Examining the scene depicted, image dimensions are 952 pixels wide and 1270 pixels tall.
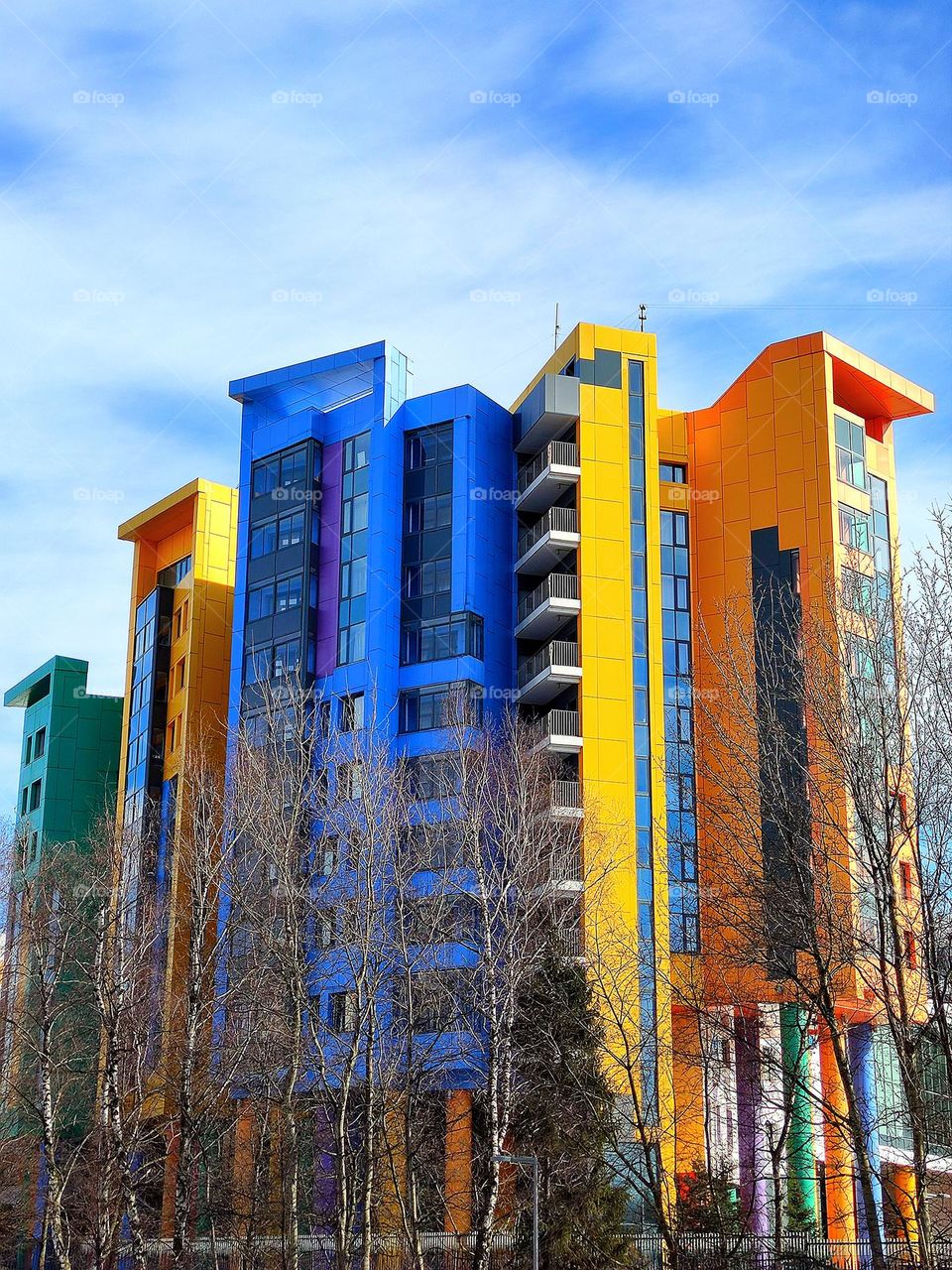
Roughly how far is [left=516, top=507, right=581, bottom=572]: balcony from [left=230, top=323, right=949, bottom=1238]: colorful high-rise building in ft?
0.38

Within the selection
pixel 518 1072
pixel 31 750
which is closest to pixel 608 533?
pixel 518 1072

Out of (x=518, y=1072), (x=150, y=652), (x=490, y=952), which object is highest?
(x=150, y=652)

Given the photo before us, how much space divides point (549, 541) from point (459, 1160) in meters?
25.2

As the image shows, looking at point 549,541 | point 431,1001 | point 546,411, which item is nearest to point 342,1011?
point 431,1001

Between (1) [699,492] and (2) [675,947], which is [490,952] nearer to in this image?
(2) [675,947]

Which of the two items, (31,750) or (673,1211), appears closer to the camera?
(673,1211)

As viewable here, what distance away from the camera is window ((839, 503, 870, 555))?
64688mm

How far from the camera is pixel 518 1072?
4747cm

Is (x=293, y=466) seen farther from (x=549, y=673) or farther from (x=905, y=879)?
(x=905, y=879)

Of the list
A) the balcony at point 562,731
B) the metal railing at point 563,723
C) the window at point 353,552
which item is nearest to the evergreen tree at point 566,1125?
the balcony at point 562,731

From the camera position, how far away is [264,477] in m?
71.4

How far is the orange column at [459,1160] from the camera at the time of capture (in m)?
52.8

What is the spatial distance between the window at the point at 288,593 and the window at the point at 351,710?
606cm

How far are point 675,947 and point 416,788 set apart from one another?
1212cm
